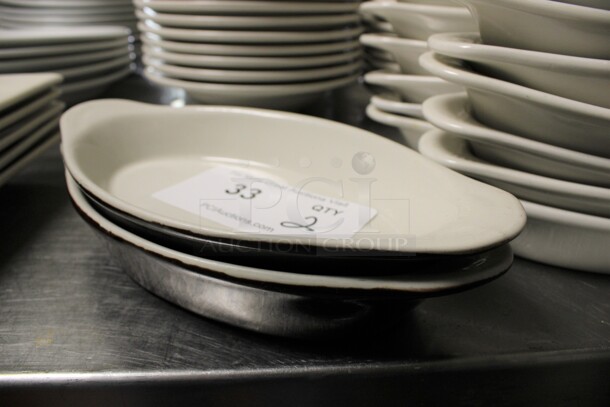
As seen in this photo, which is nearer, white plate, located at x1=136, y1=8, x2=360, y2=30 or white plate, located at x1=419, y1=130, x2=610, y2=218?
white plate, located at x1=419, y1=130, x2=610, y2=218

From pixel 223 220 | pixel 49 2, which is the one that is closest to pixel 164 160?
pixel 223 220

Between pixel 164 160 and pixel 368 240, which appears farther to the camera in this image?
pixel 164 160

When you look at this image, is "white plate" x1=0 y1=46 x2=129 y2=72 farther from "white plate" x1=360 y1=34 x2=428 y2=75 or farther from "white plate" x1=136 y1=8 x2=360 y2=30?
"white plate" x1=360 y1=34 x2=428 y2=75

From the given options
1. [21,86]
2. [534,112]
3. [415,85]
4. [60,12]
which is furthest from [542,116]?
[60,12]

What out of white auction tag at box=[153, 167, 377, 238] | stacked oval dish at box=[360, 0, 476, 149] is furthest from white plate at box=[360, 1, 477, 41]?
white auction tag at box=[153, 167, 377, 238]

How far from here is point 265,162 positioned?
1.70 ft

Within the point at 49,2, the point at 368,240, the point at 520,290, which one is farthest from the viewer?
the point at 49,2

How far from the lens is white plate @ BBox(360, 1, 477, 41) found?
18.9 inches

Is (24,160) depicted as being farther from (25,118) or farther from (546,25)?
(546,25)

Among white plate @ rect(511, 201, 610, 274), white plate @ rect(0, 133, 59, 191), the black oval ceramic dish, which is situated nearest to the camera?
the black oval ceramic dish

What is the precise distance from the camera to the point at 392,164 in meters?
0.43

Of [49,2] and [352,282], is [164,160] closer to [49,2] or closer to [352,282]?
[352,282]

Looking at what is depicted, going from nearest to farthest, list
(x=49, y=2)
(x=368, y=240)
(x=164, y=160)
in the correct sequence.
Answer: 1. (x=368, y=240)
2. (x=164, y=160)
3. (x=49, y=2)

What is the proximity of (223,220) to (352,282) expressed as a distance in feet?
0.60
